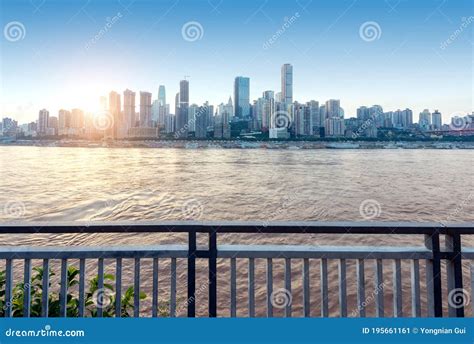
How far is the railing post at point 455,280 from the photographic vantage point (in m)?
1.72

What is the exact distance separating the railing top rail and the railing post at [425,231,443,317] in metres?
0.07

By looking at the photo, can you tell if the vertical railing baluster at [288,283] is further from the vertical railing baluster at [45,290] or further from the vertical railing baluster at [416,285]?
the vertical railing baluster at [45,290]

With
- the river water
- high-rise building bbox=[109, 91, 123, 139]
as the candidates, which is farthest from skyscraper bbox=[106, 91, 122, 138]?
the river water

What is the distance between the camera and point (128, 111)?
2052 inches

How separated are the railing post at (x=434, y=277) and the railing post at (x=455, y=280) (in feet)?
0.20

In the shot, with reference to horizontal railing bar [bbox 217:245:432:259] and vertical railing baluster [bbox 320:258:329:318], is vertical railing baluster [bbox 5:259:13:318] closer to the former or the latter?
horizontal railing bar [bbox 217:245:432:259]

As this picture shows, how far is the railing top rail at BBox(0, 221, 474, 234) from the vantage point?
1.64 meters

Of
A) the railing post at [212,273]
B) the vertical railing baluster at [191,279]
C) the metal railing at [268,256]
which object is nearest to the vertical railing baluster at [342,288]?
the metal railing at [268,256]

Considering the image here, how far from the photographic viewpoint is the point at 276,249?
5.67 ft

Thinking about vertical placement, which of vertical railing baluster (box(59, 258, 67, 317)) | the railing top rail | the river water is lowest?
the river water

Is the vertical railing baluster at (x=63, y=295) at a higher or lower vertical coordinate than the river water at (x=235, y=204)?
higher

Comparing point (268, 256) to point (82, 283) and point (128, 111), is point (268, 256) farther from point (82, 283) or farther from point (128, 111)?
point (128, 111)

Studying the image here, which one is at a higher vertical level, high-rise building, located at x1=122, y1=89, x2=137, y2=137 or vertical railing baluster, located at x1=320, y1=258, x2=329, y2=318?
high-rise building, located at x1=122, y1=89, x2=137, y2=137

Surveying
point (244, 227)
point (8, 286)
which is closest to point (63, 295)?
point (8, 286)
